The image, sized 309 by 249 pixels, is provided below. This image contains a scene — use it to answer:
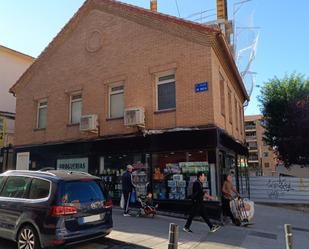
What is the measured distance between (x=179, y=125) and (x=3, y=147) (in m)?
12.2

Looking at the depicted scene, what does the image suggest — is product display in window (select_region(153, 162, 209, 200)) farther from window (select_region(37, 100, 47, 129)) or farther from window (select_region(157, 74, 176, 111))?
window (select_region(37, 100, 47, 129))

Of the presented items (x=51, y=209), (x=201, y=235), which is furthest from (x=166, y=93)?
(x=51, y=209)

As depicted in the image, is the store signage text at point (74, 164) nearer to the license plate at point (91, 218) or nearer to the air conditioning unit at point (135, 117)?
the air conditioning unit at point (135, 117)

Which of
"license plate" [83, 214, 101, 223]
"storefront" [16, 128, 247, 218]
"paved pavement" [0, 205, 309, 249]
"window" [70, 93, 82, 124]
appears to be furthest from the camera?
"window" [70, 93, 82, 124]

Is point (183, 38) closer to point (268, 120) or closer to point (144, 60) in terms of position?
point (144, 60)

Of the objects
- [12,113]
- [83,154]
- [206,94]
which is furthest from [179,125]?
[12,113]

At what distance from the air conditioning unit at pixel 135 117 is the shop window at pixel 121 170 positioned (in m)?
1.32

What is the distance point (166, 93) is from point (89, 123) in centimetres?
361

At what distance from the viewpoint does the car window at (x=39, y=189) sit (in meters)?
7.47

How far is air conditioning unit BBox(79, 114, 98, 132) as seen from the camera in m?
15.2

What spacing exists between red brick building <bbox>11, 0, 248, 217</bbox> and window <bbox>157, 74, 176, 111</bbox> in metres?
0.04

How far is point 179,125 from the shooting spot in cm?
1310

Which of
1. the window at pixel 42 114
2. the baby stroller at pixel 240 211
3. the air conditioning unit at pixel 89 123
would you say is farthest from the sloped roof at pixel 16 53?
the baby stroller at pixel 240 211

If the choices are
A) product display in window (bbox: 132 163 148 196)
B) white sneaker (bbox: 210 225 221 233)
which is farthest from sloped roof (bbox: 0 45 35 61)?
white sneaker (bbox: 210 225 221 233)
